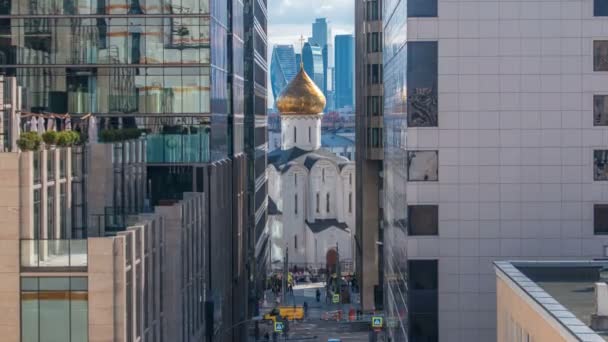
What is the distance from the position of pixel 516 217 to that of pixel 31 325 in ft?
72.8

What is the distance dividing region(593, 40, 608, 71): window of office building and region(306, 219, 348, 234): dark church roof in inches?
3724

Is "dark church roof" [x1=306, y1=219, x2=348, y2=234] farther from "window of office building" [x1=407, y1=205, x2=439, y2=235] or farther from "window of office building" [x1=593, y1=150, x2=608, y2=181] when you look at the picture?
"window of office building" [x1=593, y1=150, x2=608, y2=181]

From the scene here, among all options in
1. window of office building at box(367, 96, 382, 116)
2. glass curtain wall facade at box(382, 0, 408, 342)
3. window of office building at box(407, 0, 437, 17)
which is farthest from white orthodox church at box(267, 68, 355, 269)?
window of office building at box(407, 0, 437, 17)

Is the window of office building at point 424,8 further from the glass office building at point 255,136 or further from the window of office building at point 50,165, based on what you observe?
the glass office building at point 255,136

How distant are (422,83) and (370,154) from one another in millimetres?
46732

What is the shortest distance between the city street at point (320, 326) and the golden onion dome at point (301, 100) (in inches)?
1264

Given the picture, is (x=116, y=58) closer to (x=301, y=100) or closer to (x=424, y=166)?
(x=424, y=166)

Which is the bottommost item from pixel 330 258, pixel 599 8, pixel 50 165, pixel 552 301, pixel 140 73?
pixel 330 258

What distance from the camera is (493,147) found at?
4847cm

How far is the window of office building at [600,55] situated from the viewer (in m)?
48.2

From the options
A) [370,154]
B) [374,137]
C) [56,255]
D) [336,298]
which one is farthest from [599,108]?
[336,298]

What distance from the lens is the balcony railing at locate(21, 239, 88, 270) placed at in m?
31.6

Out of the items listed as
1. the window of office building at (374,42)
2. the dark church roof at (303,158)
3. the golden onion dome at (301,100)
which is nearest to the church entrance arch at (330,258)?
the dark church roof at (303,158)

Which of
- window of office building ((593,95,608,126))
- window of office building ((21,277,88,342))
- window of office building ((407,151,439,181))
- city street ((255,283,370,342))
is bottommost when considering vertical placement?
city street ((255,283,370,342))
